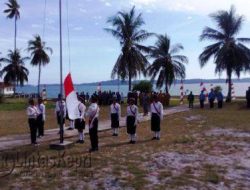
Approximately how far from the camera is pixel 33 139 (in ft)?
50.0

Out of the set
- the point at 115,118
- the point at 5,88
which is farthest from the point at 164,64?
the point at 5,88

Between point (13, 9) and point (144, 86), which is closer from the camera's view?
point (144, 86)

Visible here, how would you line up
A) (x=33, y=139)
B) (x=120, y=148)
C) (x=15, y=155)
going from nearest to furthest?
1. (x=15, y=155)
2. (x=120, y=148)
3. (x=33, y=139)

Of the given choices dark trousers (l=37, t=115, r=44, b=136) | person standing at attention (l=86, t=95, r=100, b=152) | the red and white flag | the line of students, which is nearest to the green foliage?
the line of students

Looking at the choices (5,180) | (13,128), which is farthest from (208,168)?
(13,128)

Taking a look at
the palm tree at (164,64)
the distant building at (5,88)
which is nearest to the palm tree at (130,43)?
the palm tree at (164,64)

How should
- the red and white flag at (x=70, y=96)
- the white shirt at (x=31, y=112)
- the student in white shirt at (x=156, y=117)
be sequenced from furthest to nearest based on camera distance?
the student in white shirt at (x=156, y=117) → the white shirt at (x=31, y=112) → the red and white flag at (x=70, y=96)

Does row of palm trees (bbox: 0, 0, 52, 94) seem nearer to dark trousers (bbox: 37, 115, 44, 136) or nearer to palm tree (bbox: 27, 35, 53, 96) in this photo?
palm tree (bbox: 27, 35, 53, 96)

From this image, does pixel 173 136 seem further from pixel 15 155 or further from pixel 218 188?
pixel 218 188

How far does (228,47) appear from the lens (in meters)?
40.2

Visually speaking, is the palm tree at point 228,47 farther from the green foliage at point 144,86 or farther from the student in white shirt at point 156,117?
the student in white shirt at point 156,117

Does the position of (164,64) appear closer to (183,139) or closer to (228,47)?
(228,47)

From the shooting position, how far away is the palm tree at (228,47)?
132ft

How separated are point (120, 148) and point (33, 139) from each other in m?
3.16
